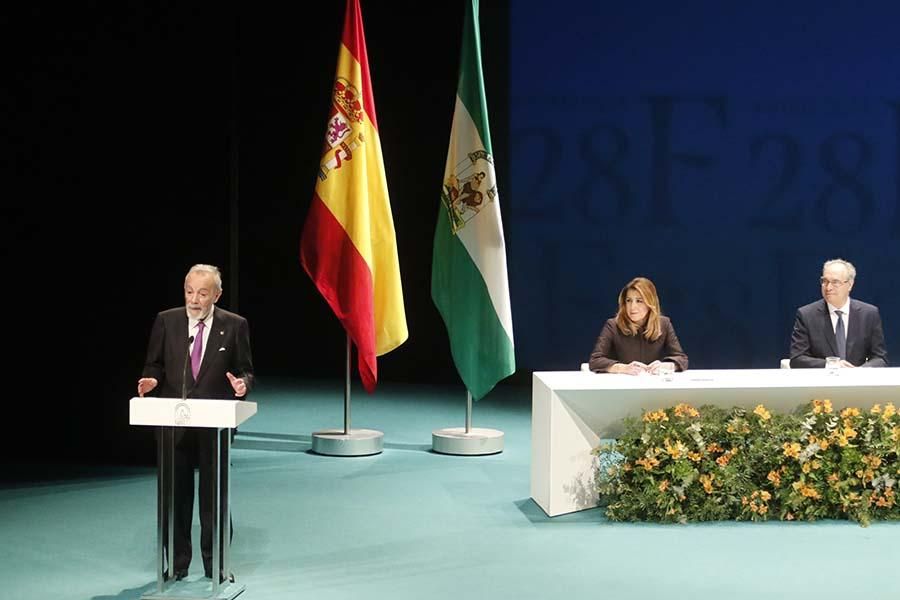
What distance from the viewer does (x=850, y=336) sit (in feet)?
23.0

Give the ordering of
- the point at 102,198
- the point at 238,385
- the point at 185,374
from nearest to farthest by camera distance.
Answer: the point at 185,374, the point at 238,385, the point at 102,198

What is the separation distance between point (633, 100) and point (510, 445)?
3.34 m

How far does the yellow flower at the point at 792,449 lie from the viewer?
19.3 feet

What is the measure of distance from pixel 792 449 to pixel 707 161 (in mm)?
4602

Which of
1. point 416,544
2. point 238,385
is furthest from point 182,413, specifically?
point 416,544

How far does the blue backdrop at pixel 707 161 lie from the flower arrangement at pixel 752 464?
13.7 ft

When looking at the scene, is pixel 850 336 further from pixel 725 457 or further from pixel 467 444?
pixel 467 444

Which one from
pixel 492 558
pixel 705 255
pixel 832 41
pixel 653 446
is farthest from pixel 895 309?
pixel 492 558

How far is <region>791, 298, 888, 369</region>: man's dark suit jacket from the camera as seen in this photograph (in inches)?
275

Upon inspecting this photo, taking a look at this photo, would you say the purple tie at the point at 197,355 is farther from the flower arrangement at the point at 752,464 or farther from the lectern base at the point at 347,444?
the lectern base at the point at 347,444

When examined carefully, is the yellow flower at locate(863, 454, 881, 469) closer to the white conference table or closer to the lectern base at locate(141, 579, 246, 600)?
the white conference table

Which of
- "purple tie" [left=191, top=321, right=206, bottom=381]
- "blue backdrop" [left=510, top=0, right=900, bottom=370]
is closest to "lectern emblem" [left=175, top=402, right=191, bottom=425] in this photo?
"purple tie" [left=191, top=321, right=206, bottom=381]

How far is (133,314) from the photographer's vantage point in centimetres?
728

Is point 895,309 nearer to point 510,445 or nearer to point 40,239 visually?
point 510,445
